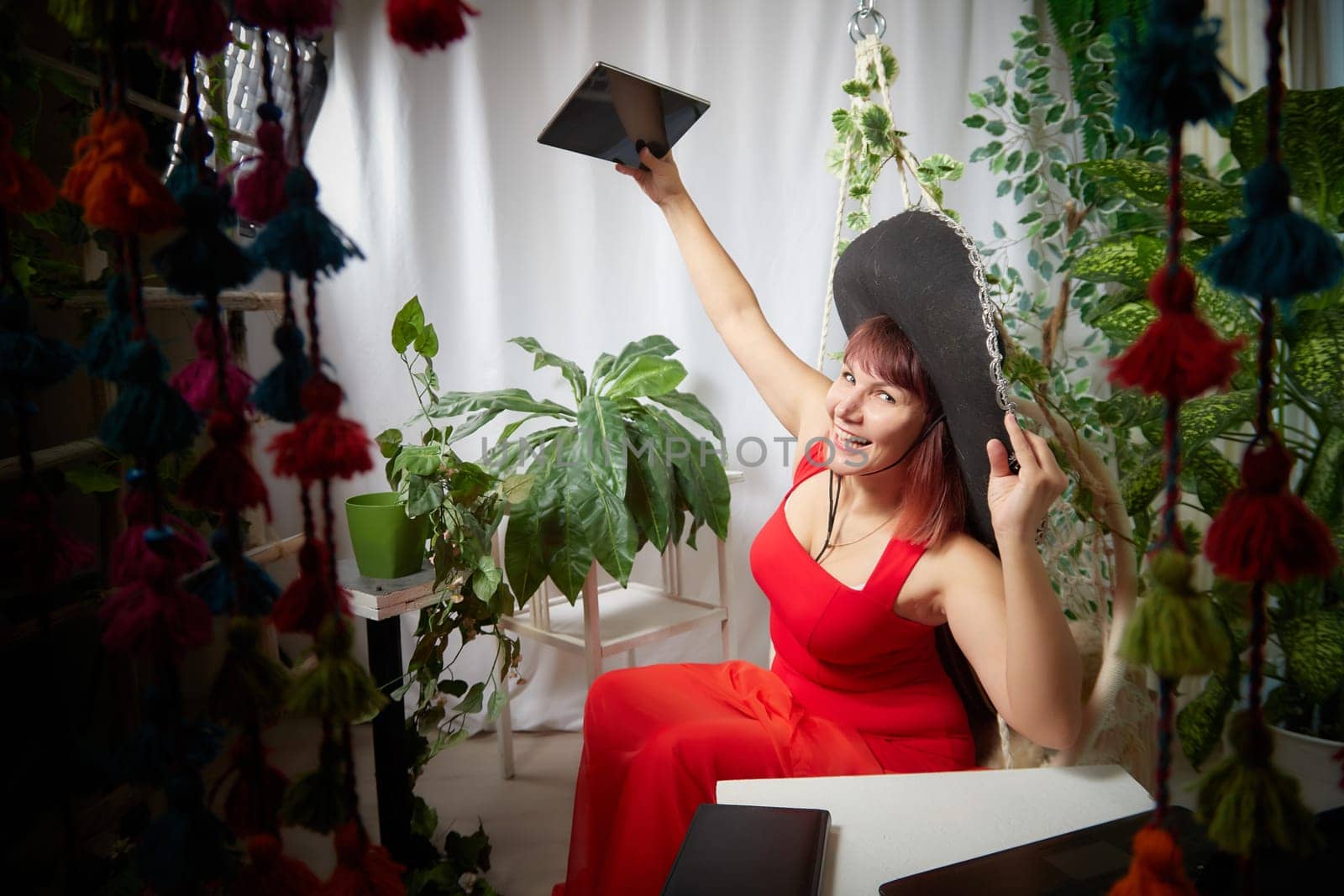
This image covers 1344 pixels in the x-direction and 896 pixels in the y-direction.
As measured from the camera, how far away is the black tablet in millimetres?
1196

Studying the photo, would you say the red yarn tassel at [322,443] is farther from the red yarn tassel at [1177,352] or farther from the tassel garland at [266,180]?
the red yarn tassel at [1177,352]

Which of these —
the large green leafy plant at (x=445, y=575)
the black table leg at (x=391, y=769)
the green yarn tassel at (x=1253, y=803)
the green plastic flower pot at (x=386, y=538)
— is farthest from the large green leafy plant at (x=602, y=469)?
the green yarn tassel at (x=1253, y=803)

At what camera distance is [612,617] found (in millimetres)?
2197

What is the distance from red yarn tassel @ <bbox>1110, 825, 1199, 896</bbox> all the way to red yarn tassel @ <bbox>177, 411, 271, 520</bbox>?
43cm

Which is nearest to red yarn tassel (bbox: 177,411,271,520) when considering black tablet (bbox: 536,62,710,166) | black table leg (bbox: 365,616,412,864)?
black tablet (bbox: 536,62,710,166)

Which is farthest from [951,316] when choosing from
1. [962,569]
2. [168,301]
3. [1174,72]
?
[168,301]

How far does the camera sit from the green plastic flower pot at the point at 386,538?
67.2 inches

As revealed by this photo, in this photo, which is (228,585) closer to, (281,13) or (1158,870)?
(281,13)

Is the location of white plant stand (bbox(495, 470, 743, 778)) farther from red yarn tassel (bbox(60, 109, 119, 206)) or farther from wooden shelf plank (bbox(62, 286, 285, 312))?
red yarn tassel (bbox(60, 109, 119, 206))

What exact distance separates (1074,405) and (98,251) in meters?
1.92

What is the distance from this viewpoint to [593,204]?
2420 millimetres

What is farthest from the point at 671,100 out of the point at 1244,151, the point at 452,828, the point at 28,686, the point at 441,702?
the point at 452,828

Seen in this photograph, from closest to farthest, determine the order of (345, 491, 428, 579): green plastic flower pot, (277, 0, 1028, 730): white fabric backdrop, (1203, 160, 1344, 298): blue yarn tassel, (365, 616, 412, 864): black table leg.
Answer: (1203, 160, 1344, 298): blue yarn tassel → (365, 616, 412, 864): black table leg → (345, 491, 428, 579): green plastic flower pot → (277, 0, 1028, 730): white fabric backdrop

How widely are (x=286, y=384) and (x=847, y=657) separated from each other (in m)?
1.04
